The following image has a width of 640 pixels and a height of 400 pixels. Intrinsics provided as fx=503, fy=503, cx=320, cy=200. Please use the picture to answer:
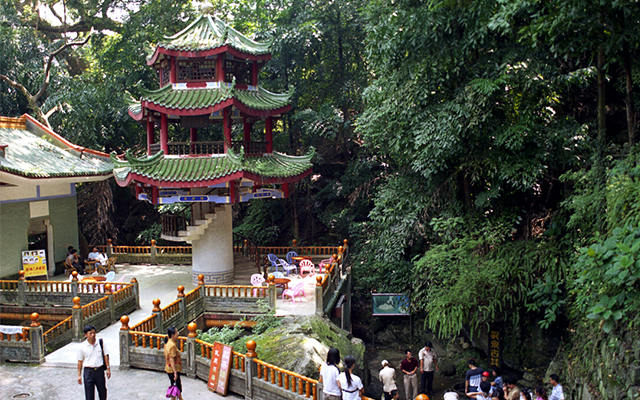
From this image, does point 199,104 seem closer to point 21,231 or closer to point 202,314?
point 202,314

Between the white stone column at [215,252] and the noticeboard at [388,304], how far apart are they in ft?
17.8

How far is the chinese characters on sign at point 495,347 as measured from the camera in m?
15.1

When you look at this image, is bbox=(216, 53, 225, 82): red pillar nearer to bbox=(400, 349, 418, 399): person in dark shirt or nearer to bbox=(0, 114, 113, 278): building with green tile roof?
bbox=(0, 114, 113, 278): building with green tile roof

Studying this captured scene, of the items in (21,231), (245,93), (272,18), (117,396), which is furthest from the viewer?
(272,18)

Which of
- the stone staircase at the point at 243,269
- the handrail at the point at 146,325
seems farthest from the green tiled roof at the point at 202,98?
the handrail at the point at 146,325

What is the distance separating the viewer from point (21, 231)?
59.7 ft

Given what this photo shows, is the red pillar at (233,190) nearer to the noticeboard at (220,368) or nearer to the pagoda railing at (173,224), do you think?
the pagoda railing at (173,224)

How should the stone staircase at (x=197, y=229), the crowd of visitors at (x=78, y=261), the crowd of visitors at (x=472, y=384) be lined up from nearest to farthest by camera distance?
the crowd of visitors at (x=472, y=384) → the stone staircase at (x=197, y=229) → the crowd of visitors at (x=78, y=261)

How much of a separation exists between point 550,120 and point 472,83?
2664 millimetres

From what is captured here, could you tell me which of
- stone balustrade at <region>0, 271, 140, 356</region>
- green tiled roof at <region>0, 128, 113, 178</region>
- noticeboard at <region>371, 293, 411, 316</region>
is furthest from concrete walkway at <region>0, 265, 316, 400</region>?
green tiled roof at <region>0, 128, 113, 178</region>

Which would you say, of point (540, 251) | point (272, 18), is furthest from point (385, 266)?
point (272, 18)

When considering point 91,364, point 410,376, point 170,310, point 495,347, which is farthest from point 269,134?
point 91,364

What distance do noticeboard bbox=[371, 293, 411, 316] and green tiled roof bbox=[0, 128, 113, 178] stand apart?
11747 mm

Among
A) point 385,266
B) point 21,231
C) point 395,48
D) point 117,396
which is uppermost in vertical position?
point 395,48
